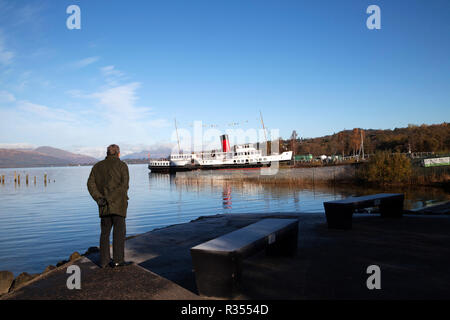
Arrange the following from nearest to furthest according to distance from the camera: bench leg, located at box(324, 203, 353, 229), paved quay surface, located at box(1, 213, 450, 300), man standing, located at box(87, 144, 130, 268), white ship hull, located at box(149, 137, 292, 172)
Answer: paved quay surface, located at box(1, 213, 450, 300) → man standing, located at box(87, 144, 130, 268) → bench leg, located at box(324, 203, 353, 229) → white ship hull, located at box(149, 137, 292, 172)

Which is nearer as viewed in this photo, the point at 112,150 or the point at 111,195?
the point at 111,195

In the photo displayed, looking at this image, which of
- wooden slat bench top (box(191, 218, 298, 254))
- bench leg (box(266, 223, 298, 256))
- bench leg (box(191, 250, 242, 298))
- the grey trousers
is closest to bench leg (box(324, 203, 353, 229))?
wooden slat bench top (box(191, 218, 298, 254))

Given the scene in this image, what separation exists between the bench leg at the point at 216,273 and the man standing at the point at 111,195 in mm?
1800

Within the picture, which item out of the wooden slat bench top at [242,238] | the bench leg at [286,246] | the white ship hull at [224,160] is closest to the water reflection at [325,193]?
the bench leg at [286,246]

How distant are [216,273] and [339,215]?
15.2 ft

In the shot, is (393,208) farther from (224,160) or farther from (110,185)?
(224,160)

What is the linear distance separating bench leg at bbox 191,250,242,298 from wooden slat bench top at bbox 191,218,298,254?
0.09m

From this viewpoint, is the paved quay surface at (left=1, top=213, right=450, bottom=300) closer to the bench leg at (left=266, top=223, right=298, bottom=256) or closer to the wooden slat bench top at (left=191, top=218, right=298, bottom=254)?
the bench leg at (left=266, top=223, right=298, bottom=256)

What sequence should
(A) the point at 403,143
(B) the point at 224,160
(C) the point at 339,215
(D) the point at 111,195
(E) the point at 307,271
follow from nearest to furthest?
(E) the point at 307,271 → (D) the point at 111,195 → (C) the point at 339,215 → (B) the point at 224,160 → (A) the point at 403,143

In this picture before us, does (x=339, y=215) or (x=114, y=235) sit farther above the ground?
(x=114, y=235)

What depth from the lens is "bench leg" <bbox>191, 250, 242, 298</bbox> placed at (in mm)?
3674

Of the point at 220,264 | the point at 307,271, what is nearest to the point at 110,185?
the point at 220,264

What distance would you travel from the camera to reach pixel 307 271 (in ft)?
15.2
